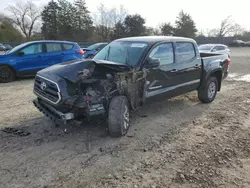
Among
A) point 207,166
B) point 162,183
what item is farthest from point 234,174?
point 162,183

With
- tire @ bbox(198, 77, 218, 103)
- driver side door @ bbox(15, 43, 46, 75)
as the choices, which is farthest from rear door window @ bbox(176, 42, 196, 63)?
driver side door @ bbox(15, 43, 46, 75)

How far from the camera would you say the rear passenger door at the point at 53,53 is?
10.3 m

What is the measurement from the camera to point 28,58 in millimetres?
9797

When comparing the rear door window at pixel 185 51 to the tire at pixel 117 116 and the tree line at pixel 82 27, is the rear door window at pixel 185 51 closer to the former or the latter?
the tire at pixel 117 116

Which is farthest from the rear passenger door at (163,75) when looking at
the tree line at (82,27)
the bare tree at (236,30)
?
the bare tree at (236,30)

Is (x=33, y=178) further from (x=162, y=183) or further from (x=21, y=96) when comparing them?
(x=21, y=96)

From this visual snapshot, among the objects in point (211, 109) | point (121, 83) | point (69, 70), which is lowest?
point (211, 109)

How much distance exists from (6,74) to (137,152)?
7777 mm

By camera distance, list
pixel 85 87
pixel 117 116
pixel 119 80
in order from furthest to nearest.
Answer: pixel 119 80
pixel 117 116
pixel 85 87

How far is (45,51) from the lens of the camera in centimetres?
1025

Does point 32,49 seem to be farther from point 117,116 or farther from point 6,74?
point 117,116

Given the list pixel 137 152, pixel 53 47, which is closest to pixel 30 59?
pixel 53 47

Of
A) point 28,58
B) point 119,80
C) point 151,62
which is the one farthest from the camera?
point 28,58

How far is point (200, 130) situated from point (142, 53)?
1866mm
